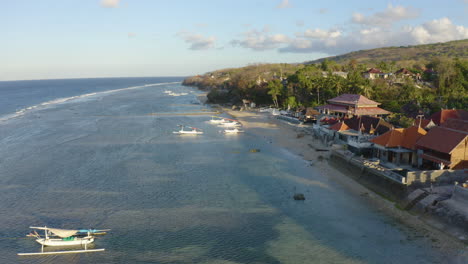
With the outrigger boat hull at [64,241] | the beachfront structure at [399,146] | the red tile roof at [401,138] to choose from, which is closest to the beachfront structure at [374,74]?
the red tile roof at [401,138]

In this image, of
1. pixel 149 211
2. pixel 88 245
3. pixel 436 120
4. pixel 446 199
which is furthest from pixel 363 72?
pixel 88 245

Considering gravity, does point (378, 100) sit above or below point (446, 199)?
above

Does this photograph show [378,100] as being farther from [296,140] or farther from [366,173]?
[366,173]

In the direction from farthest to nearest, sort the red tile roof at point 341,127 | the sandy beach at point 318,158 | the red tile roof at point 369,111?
1. the red tile roof at point 369,111
2. the red tile roof at point 341,127
3. the sandy beach at point 318,158

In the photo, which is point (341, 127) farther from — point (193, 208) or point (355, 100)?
point (193, 208)

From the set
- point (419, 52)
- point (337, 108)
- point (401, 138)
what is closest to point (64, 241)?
point (401, 138)

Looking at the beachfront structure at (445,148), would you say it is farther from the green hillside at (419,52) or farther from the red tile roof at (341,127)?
the green hillside at (419,52)
